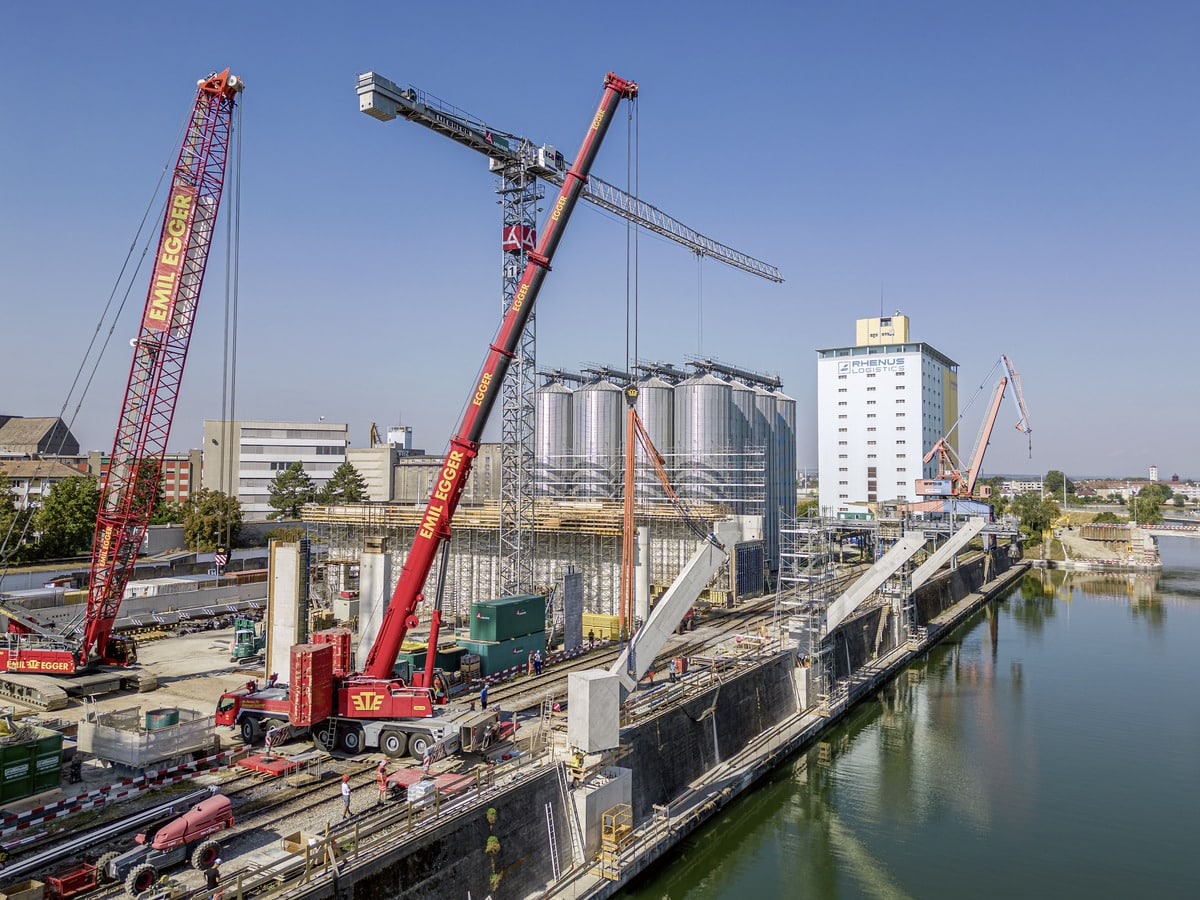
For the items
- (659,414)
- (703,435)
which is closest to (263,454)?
(659,414)

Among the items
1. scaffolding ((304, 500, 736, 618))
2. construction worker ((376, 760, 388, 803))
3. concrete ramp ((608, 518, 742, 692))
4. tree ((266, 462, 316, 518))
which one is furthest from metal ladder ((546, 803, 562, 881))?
tree ((266, 462, 316, 518))

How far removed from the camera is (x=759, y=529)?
53781 millimetres

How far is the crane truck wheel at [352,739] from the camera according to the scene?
22766 mm

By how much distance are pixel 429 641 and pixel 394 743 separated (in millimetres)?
3041

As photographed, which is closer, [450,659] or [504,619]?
[450,659]

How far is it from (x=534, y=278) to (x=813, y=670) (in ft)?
68.6

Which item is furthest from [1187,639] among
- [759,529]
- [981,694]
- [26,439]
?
[26,439]

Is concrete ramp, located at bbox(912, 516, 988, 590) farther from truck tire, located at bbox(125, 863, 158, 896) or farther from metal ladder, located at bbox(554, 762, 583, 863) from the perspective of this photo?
truck tire, located at bbox(125, 863, 158, 896)

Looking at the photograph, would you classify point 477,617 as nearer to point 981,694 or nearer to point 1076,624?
point 981,694

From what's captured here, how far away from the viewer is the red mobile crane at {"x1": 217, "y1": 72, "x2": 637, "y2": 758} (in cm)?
2230

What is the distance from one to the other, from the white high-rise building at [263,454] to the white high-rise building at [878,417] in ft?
198

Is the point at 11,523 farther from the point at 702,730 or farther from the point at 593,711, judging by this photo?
the point at 593,711

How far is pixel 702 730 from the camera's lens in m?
26.5

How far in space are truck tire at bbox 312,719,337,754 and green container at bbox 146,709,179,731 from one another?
12.2 ft
